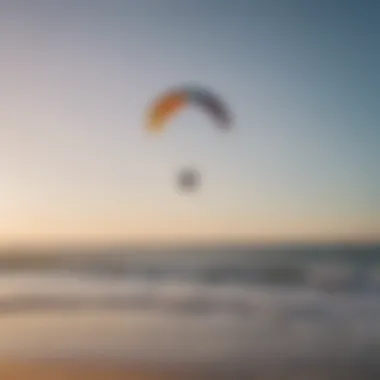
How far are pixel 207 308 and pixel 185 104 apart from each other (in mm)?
474

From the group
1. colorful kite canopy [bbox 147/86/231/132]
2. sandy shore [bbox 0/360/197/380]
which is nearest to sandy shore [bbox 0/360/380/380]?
sandy shore [bbox 0/360/197/380]

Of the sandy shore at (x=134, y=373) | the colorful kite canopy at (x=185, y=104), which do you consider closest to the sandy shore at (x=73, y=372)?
the sandy shore at (x=134, y=373)

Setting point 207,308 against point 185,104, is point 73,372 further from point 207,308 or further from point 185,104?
point 185,104

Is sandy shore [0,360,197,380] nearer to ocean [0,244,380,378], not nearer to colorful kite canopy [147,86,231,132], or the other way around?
ocean [0,244,380,378]

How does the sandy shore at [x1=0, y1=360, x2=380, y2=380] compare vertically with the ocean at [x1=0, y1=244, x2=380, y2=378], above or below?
below

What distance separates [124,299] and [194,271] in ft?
0.57

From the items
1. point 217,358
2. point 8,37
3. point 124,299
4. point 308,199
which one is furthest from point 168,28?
point 217,358

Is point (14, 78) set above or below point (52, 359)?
above

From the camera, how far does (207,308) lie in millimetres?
1977

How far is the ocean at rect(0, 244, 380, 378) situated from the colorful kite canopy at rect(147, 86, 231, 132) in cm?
30

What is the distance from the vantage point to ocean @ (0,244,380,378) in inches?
77.1

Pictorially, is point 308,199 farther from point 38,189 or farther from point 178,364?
point 38,189

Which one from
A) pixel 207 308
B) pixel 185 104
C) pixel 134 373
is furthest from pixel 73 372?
pixel 185 104

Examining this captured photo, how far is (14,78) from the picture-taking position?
2.04 metres
